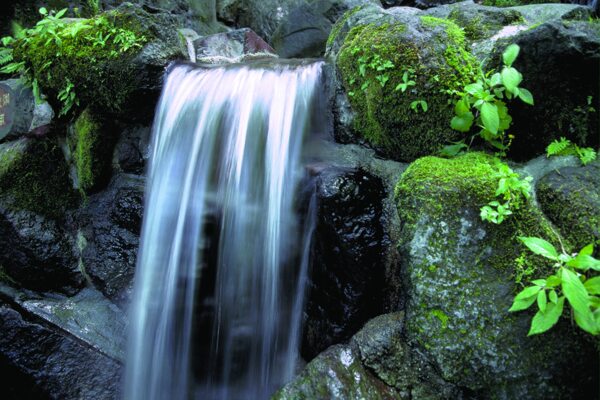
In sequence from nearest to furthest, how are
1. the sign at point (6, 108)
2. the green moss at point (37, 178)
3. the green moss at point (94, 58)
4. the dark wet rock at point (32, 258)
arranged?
the green moss at point (94, 58) < the dark wet rock at point (32, 258) < the green moss at point (37, 178) < the sign at point (6, 108)

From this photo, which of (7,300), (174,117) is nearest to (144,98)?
(174,117)

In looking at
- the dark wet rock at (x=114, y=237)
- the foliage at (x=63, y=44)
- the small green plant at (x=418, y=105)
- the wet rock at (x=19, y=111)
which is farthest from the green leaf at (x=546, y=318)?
the wet rock at (x=19, y=111)

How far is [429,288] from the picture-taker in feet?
7.71

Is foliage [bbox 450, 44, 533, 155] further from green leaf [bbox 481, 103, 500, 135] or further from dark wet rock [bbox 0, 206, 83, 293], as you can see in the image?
dark wet rock [bbox 0, 206, 83, 293]

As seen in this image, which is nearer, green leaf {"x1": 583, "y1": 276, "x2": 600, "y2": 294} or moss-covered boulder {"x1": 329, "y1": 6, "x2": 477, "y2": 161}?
green leaf {"x1": 583, "y1": 276, "x2": 600, "y2": 294}

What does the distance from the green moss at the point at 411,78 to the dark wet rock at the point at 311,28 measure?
13.9 feet

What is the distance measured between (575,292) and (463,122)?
1.43 metres

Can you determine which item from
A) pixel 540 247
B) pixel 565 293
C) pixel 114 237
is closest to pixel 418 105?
pixel 540 247

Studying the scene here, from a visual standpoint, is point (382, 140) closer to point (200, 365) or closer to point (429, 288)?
point (429, 288)

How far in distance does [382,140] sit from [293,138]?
31.9 inches

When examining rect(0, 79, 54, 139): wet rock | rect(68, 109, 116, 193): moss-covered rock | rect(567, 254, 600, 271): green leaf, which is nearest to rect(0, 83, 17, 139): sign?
rect(0, 79, 54, 139): wet rock

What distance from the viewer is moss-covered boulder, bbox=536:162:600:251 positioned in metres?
2.27

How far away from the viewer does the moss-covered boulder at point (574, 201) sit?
2266mm

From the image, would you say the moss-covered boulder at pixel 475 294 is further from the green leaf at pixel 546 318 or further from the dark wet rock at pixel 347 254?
the dark wet rock at pixel 347 254
